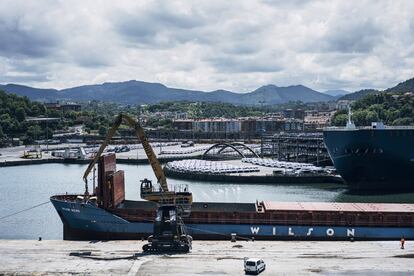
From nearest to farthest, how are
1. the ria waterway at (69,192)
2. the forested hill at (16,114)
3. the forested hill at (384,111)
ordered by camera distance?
the ria waterway at (69,192) < the forested hill at (16,114) < the forested hill at (384,111)

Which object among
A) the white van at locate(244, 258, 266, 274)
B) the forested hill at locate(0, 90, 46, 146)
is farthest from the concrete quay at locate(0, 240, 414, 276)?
the forested hill at locate(0, 90, 46, 146)

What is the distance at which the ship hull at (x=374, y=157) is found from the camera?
57812 millimetres

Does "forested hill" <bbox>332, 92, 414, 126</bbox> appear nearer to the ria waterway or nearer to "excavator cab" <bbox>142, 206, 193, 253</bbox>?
the ria waterway

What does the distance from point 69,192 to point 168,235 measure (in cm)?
3293

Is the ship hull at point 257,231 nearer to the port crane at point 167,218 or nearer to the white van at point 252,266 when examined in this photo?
the port crane at point 167,218

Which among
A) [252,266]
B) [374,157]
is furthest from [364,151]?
[252,266]

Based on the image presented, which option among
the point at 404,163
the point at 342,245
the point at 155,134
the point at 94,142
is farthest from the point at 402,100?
the point at 342,245

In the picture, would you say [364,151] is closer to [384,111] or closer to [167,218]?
[167,218]

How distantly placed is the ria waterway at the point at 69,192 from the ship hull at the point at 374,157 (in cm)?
186

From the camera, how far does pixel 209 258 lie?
1139 inches

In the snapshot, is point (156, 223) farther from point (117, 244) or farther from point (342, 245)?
point (342, 245)

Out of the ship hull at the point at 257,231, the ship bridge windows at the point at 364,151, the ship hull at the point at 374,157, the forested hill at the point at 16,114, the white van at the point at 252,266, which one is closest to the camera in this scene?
the white van at the point at 252,266

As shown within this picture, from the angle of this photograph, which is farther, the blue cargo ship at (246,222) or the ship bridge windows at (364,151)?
the ship bridge windows at (364,151)

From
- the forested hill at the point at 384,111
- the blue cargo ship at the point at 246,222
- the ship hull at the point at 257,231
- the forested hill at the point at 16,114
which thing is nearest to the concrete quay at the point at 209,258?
the ship hull at the point at 257,231
